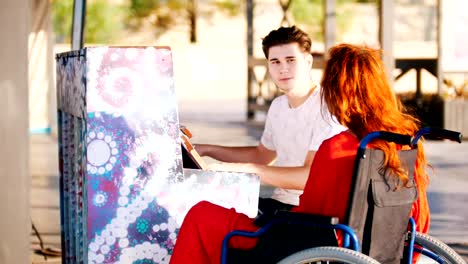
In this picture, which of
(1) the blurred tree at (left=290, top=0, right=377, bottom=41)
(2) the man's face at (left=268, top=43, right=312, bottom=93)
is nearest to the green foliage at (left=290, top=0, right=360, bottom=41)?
(1) the blurred tree at (left=290, top=0, right=377, bottom=41)

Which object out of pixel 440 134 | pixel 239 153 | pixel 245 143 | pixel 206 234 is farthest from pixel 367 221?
pixel 245 143

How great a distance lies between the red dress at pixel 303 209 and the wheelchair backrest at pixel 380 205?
0.29ft

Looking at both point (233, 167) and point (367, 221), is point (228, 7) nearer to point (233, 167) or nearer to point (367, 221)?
point (233, 167)

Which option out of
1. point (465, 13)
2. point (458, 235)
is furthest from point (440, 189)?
point (465, 13)

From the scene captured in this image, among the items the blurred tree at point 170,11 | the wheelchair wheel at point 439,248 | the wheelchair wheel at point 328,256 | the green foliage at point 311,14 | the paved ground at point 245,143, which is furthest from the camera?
the blurred tree at point 170,11

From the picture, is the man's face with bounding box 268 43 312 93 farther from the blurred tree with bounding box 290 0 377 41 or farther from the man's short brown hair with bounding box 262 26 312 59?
the blurred tree with bounding box 290 0 377 41

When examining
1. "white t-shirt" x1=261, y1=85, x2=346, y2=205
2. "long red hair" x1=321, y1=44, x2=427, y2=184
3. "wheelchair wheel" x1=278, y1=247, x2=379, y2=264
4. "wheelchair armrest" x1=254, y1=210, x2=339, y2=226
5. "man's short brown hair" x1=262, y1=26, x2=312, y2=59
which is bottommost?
"wheelchair wheel" x1=278, y1=247, x2=379, y2=264

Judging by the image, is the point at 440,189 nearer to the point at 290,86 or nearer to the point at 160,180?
the point at 290,86

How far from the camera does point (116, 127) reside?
428 centimetres

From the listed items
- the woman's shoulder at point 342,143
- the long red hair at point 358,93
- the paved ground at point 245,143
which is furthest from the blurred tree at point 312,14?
the woman's shoulder at point 342,143

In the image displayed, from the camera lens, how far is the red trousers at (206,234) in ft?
13.1

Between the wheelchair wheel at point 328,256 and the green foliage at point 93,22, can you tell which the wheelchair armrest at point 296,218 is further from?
the green foliage at point 93,22

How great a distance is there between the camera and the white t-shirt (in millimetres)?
4676

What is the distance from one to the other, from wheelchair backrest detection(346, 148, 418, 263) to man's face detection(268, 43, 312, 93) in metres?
0.96
